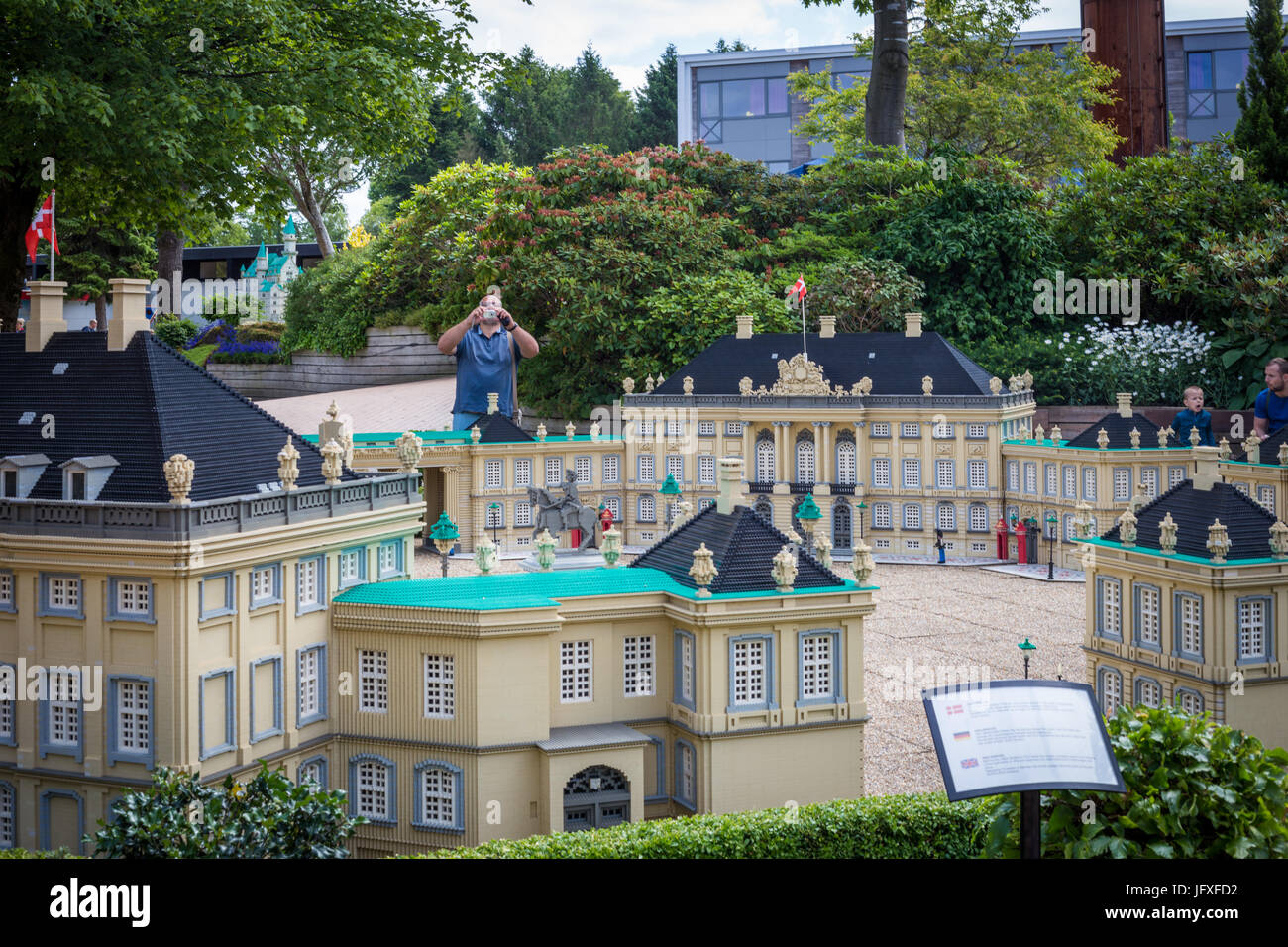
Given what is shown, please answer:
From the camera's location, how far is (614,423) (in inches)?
3418

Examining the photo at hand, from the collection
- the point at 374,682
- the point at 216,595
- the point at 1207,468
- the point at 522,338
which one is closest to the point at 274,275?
the point at 522,338

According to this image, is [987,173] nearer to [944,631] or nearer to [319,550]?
[944,631]

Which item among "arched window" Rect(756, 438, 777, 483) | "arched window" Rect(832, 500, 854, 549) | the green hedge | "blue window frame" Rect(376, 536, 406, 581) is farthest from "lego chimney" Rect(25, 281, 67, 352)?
"arched window" Rect(832, 500, 854, 549)

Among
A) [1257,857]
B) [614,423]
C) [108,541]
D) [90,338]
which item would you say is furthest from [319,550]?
[614,423]

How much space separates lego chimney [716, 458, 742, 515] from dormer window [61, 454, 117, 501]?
1605 centimetres

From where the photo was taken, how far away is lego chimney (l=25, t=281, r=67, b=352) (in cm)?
3888

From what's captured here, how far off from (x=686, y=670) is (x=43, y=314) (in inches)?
792

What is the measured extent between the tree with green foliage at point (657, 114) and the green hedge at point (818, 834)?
419 feet

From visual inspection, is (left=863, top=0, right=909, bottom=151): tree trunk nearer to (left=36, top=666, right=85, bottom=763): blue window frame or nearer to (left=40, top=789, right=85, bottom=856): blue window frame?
(left=36, top=666, right=85, bottom=763): blue window frame

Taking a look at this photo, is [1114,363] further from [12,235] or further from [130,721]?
[130,721]

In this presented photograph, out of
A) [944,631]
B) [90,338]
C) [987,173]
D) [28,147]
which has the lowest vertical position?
[944,631]

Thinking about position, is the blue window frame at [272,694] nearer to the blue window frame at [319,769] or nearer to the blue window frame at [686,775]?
the blue window frame at [319,769]

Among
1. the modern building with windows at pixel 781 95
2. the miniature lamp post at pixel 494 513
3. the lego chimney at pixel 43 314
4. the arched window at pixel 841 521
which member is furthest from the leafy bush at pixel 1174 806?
the modern building with windows at pixel 781 95

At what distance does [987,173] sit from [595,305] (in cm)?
3083
